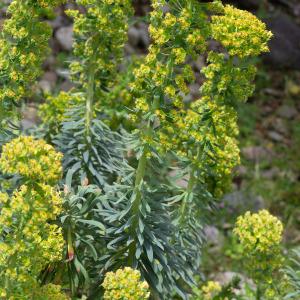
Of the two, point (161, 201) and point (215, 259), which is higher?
point (161, 201)

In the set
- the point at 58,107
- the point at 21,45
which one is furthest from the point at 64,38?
the point at 21,45

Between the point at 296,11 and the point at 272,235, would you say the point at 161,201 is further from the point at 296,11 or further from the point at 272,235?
the point at 296,11

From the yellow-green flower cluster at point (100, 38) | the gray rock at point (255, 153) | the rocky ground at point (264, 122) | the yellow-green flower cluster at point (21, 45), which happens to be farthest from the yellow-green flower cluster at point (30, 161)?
the gray rock at point (255, 153)

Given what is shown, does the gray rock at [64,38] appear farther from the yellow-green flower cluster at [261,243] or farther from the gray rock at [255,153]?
the yellow-green flower cluster at [261,243]

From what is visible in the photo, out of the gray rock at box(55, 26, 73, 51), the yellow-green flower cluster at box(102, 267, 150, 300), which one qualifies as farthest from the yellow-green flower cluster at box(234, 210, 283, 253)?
the gray rock at box(55, 26, 73, 51)

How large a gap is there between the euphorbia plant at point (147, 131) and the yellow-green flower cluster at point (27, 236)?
57 mm

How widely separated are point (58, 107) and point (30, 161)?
199 centimetres

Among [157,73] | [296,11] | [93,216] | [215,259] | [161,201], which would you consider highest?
[157,73]

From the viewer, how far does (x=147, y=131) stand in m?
3.54

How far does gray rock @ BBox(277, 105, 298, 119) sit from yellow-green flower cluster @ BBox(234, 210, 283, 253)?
4987mm

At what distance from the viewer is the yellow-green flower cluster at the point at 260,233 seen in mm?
3854

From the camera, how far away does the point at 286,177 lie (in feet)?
24.3

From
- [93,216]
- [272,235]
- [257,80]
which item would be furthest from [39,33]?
[257,80]

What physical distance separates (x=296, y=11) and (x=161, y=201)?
25.0 feet
